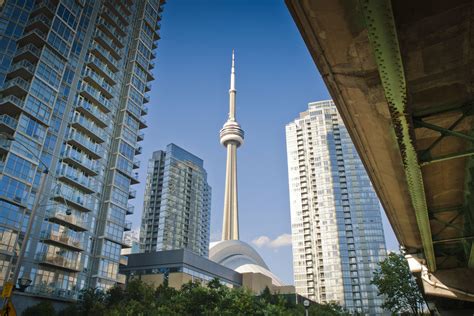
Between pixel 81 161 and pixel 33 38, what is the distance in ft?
59.5

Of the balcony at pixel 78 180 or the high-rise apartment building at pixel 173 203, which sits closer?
the balcony at pixel 78 180

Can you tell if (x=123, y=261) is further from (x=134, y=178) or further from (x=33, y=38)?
(x=33, y=38)

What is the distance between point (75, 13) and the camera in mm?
58969

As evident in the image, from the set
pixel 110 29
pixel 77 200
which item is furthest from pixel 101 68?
pixel 77 200

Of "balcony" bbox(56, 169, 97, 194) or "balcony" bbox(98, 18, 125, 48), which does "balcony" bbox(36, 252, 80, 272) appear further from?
"balcony" bbox(98, 18, 125, 48)

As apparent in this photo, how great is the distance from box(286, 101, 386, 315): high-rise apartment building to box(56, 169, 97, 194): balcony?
91827mm

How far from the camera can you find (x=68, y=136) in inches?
2201

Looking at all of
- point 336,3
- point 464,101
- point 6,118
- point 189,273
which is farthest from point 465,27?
point 189,273

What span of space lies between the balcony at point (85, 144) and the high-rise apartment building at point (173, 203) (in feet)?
240

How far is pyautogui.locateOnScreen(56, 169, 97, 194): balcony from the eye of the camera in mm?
53500

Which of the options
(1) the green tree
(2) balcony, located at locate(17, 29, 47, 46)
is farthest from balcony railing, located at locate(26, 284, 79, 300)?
(1) the green tree

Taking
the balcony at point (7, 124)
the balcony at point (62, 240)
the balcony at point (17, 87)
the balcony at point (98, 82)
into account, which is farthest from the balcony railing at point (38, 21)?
the balcony at point (62, 240)

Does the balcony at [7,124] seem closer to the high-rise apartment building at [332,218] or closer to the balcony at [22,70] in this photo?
the balcony at [22,70]

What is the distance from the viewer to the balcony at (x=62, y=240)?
49.2 m
